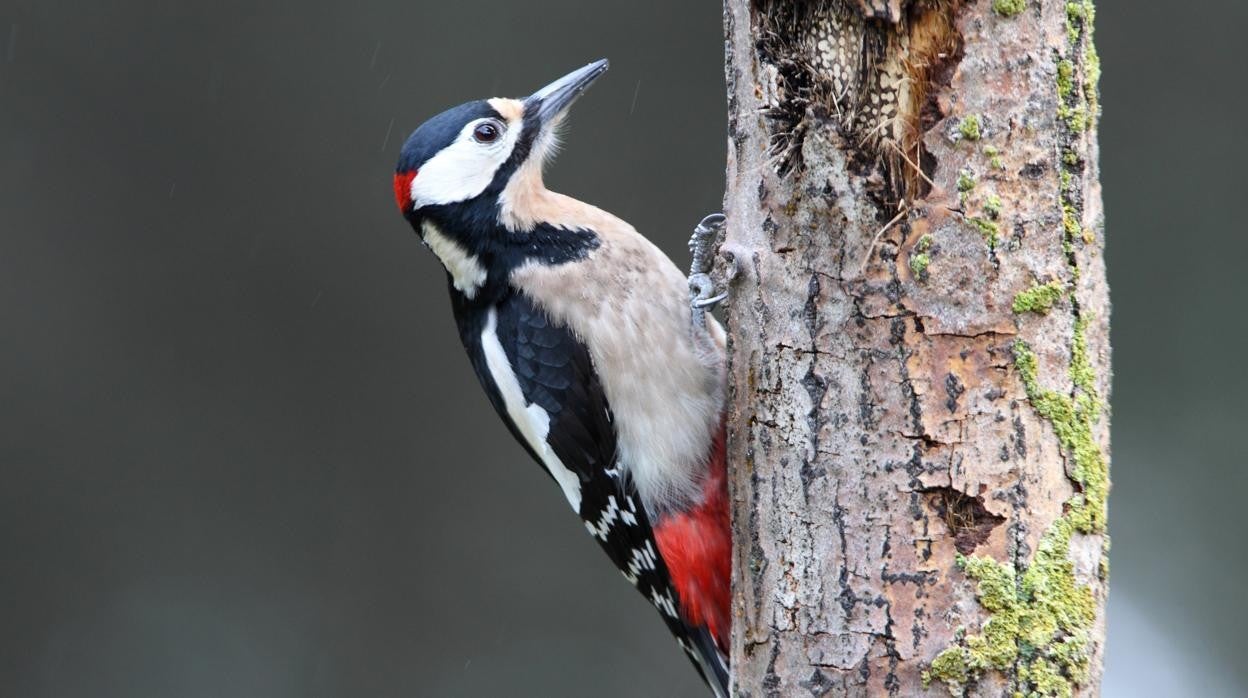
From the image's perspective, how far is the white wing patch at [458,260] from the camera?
2.46 metres

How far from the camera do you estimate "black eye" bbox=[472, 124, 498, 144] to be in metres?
2.48

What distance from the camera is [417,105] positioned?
161 inches

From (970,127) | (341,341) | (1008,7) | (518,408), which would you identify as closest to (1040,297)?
(970,127)

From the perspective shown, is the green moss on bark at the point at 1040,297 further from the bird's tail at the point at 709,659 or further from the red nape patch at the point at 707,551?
the bird's tail at the point at 709,659

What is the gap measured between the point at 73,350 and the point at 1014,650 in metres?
3.43

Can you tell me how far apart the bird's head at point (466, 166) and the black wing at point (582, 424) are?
0.19 meters

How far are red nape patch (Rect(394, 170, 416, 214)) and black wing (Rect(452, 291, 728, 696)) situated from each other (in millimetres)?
203

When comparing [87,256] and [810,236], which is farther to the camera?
[87,256]

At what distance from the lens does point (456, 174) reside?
2.46m

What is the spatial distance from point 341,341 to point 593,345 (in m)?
2.07

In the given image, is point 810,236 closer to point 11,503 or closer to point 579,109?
point 579,109

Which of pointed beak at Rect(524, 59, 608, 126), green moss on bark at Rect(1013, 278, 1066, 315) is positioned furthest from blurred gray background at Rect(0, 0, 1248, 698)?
green moss on bark at Rect(1013, 278, 1066, 315)

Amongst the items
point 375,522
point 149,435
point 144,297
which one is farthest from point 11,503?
point 375,522

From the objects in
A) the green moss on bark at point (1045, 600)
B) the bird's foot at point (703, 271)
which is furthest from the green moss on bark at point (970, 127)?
the bird's foot at point (703, 271)
